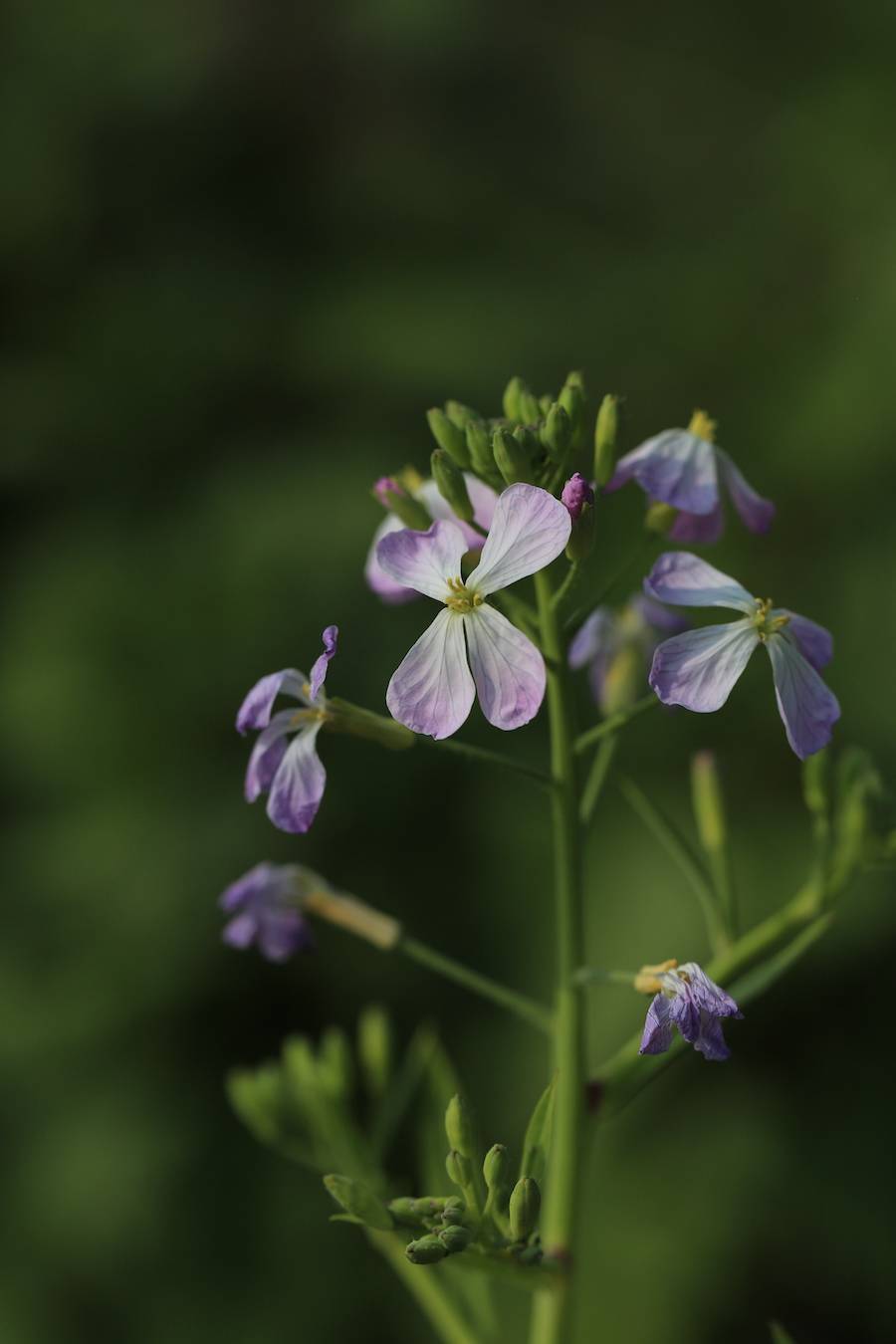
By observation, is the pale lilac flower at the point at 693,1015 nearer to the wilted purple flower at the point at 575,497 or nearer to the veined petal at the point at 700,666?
the veined petal at the point at 700,666

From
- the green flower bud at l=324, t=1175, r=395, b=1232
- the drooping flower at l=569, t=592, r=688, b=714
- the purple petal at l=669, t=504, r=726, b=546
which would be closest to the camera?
the green flower bud at l=324, t=1175, r=395, b=1232

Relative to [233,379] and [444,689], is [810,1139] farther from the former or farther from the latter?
[233,379]

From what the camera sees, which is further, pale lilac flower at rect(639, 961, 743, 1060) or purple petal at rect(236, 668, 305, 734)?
purple petal at rect(236, 668, 305, 734)

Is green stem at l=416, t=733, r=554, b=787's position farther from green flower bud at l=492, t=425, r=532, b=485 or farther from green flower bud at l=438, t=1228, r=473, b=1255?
green flower bud at l=438, t=1228, r=473, b=1255

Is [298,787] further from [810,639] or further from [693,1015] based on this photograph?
[810,639]

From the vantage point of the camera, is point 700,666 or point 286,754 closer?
point 700,666

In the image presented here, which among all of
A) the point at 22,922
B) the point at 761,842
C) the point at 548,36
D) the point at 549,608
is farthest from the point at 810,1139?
the point at 548,36

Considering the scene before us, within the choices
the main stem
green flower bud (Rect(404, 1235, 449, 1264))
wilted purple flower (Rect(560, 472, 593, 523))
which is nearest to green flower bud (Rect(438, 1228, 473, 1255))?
green flower bud (Rect(404, 1235, 449, 1264))

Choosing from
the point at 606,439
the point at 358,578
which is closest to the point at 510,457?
the point at 606,439
